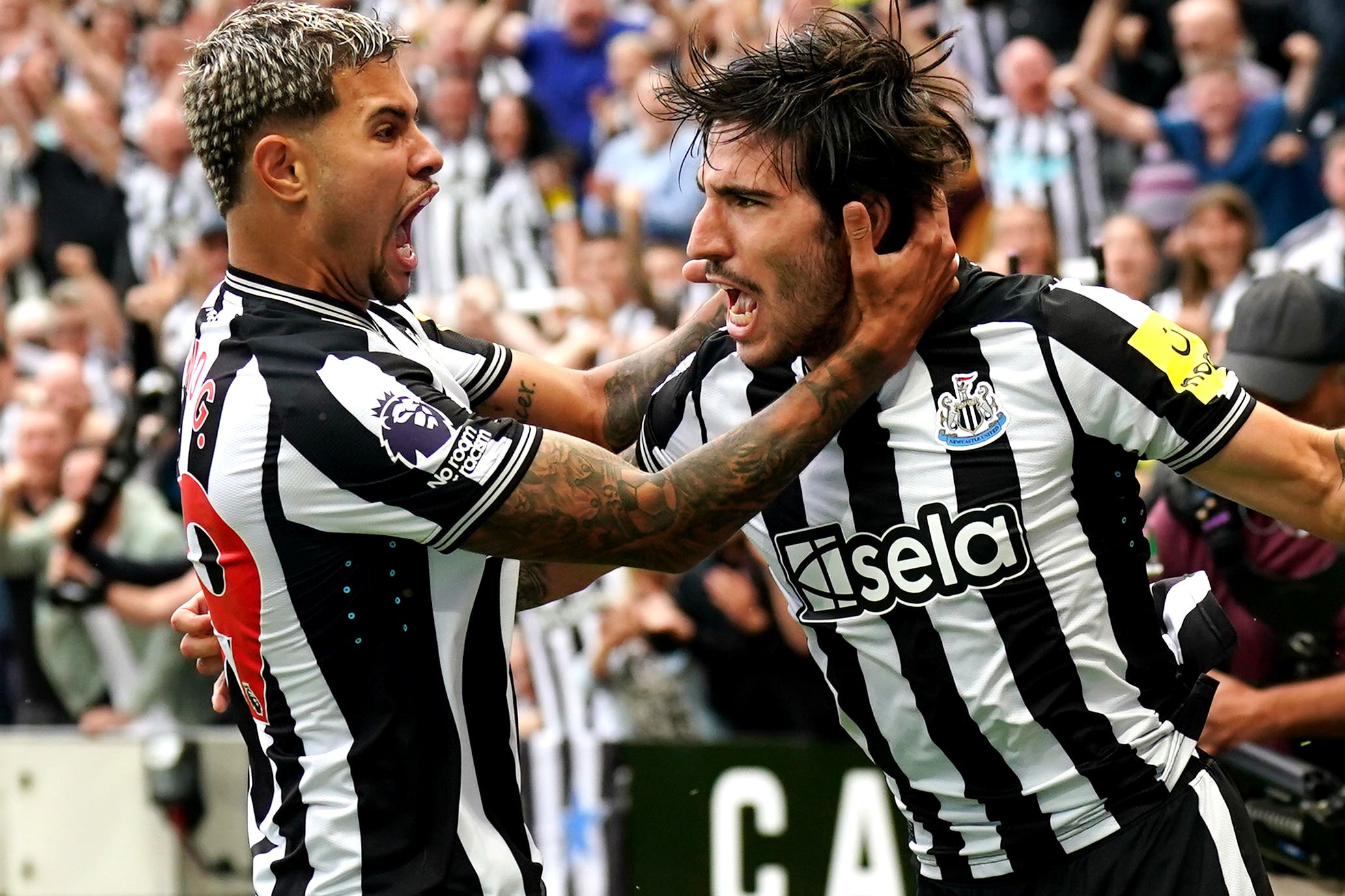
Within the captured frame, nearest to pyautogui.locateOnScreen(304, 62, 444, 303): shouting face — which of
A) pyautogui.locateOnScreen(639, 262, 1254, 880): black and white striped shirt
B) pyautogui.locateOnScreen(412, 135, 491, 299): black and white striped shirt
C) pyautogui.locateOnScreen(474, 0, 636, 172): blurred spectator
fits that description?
pyautogui.locateOnScreen(639, 262, 1254, 880): black and white striped shirt

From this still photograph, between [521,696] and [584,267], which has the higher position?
[584,267]

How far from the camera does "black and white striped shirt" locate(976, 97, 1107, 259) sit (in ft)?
23.9

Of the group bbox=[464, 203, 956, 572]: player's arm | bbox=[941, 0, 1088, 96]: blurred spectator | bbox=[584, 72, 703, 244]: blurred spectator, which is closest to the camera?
bbox=[464, 203, 956, 572]: player's arm

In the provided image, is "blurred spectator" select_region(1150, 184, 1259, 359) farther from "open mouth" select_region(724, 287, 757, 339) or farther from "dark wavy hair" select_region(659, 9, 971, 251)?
"open mouth" select_region(724, 287, 757, 339)

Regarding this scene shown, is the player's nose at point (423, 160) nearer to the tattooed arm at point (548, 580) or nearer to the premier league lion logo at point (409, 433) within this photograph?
the premier league lion logo at point (409, 433)

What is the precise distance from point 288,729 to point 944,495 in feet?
3.98

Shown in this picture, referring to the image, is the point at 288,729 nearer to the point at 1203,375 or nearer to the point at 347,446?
the point at 347,446

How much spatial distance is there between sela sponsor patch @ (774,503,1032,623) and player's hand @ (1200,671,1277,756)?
1.47 metres

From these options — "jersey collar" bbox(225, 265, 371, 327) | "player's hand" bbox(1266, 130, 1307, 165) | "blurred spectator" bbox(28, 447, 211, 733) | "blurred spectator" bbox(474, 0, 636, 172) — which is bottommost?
"blurred spectator" bbox(28, 447, 211, 733)

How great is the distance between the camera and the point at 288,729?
2.94 meters

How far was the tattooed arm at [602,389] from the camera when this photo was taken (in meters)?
3.46

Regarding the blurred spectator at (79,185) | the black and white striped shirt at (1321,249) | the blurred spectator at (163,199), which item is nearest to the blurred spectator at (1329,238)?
the black and white striped shirt at (1321,249)

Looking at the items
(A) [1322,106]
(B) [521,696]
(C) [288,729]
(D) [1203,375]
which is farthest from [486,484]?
(A) [1322,106]

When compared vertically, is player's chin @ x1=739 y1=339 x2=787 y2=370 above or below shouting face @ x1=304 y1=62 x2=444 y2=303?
below
